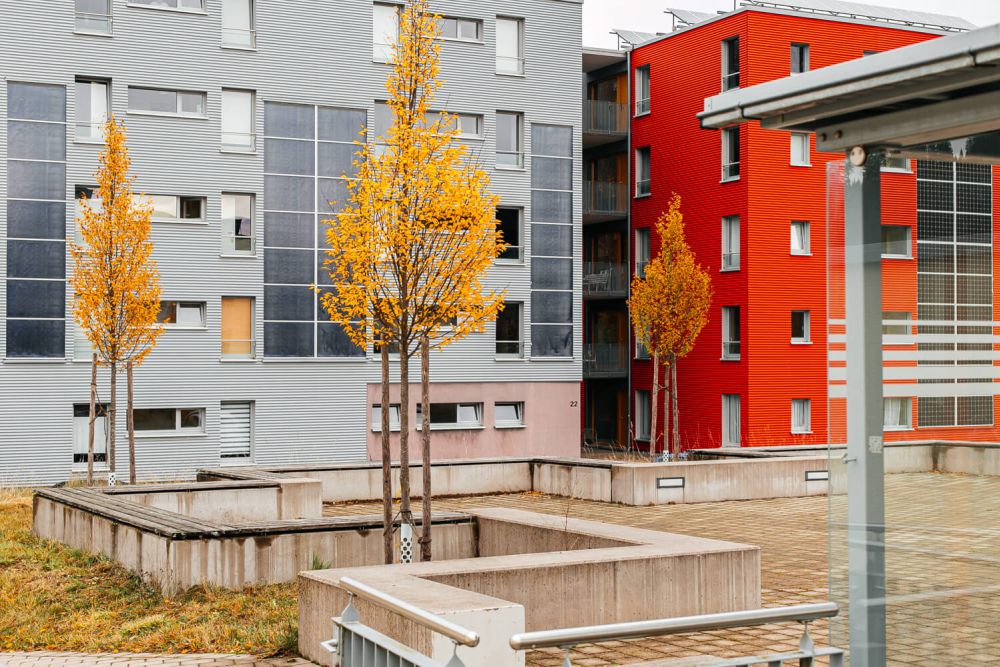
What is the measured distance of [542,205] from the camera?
4116cm

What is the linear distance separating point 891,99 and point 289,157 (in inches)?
1305

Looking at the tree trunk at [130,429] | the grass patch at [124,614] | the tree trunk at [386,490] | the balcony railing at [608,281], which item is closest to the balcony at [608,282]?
the balcony railing at [608,281]

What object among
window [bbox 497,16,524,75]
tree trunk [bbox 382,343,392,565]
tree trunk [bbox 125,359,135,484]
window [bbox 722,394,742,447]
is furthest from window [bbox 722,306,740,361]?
tree trunk [bbox 382,343,392,565]

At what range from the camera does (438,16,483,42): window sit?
40.4 m

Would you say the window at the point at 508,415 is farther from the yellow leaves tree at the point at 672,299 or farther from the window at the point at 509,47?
the window at the point at 509,47

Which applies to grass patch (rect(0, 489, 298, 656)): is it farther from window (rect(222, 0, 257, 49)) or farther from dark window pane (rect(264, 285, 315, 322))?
window (rect(222, 0, 257, 49))

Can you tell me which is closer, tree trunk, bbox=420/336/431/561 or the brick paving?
the brick paving

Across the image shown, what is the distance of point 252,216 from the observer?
36.9 m

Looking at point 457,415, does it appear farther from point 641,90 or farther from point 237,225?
point 641,90

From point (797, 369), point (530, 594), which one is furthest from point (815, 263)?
point (530, 594)

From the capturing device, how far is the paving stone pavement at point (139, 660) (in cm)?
961

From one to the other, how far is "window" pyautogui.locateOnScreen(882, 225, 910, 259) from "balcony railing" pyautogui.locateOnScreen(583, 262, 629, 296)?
40.5 m

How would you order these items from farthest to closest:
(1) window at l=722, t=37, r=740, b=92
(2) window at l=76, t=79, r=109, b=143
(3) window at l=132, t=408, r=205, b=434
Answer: (1) window at l=722, t=37, r=740, b=92 → (3) window at l=132, t=408, r=205, b=434 → (2) window at l=76, t=79, r=109, b=143

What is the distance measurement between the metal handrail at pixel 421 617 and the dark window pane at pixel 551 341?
34.0 metres
